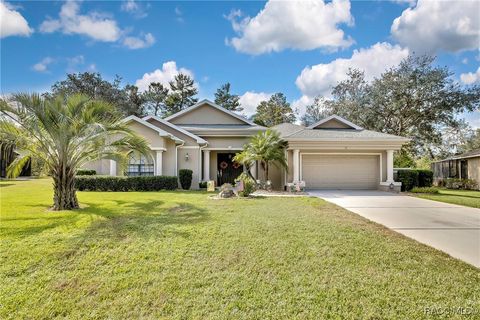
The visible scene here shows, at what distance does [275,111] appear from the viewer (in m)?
40.0

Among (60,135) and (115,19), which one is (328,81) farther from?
(60,135)

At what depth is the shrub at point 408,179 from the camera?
16.4 metres

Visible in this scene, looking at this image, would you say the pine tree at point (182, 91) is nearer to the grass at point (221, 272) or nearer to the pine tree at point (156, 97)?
the pine tree at point (156, 97)

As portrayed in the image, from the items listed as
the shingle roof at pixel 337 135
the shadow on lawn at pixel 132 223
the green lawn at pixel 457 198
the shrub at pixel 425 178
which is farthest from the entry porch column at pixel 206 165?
the shrub at pixel 425 178

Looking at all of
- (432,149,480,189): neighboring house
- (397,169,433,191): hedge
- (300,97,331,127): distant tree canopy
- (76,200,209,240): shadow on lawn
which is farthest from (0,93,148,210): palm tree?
(300,97,331,127): distant tree canopy

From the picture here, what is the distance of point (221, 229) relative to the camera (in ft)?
20.2

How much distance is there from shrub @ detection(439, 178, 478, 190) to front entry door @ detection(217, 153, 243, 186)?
Answer: 680 inches

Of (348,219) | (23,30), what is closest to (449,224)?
(348,219)

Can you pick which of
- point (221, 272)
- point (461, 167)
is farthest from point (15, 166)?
point (461, 167)

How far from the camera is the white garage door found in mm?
17062

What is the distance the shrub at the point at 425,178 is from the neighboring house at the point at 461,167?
20.1 ft

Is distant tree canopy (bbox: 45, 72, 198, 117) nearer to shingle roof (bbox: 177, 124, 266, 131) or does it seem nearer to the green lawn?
shingle roof (bbox: 177, 124, 266, 131)

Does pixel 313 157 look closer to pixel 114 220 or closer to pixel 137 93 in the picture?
pixel 114 220

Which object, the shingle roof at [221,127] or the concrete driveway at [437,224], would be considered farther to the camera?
the shingle roof at [221,127]
